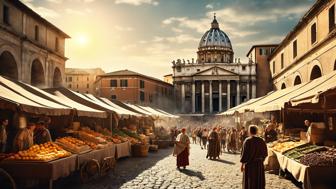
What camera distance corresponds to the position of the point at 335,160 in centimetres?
833

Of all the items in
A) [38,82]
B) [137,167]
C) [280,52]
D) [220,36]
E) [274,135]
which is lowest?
[137,167]

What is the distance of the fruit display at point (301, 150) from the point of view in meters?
9.61

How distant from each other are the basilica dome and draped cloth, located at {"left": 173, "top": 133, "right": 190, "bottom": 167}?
6759 cm

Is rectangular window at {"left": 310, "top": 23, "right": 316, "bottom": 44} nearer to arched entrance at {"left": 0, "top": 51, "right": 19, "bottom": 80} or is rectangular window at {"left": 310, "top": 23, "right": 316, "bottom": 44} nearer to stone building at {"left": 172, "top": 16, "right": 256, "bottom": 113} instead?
arched entrance at {"left": 0, "top": 51, "right": 19, "bottom": 80}

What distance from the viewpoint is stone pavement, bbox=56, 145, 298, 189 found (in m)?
9.84

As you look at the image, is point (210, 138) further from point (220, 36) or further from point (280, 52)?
point (220, 36)

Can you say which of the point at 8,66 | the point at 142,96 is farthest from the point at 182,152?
the point at 142,96

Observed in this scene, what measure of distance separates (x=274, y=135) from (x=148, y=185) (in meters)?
7.80

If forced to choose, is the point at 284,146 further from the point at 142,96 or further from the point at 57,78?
the point at 142,96

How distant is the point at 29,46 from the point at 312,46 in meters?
21.2

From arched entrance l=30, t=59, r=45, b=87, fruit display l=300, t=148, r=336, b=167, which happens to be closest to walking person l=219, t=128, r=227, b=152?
fruit display l=300, t=148, r=336, b=167

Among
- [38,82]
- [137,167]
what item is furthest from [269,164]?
[38,82]

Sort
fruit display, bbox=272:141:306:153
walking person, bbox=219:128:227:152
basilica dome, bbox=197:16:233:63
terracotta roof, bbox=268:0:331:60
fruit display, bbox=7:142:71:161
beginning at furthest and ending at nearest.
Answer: basilica dome, bbox=197:16:233:63, terracotta roof, bbox=268:0:331:60, walking person, bbox=219:128:227:152, fruit display, bbox=272:141:306:153, fruit display, bbox=7:142:71:161

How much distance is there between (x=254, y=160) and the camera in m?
7.89
